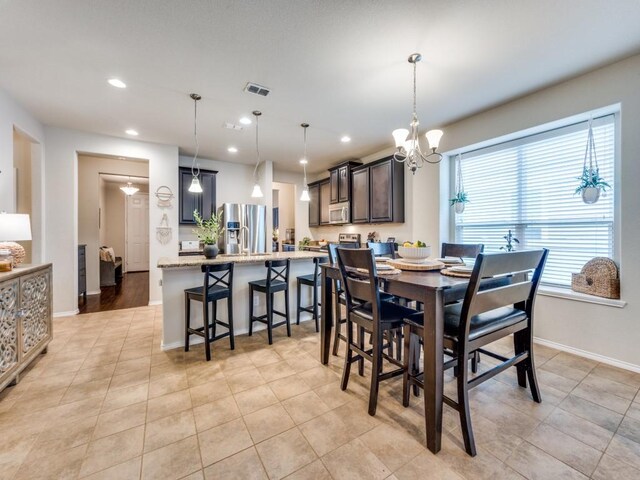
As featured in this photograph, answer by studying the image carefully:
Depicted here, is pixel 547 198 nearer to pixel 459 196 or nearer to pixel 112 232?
pixel 459 196

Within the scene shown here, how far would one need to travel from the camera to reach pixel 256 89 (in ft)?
9.27

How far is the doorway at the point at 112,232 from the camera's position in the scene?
5.07 metres

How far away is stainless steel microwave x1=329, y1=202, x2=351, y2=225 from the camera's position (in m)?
5.31

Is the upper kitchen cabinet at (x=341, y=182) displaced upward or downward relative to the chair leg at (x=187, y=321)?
upward

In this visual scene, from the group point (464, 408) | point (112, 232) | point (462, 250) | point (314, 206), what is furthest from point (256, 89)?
point (112, 232)

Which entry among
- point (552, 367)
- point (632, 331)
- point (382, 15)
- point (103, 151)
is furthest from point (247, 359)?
point (103, 151)

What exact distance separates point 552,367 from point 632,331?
723 millimetres

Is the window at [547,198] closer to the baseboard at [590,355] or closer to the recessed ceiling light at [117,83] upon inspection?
the baseboard at [590,355]

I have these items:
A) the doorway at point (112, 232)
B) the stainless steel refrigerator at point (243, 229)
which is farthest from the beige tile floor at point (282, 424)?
the doorway at point (112, 232)

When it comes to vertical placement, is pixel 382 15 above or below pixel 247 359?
above

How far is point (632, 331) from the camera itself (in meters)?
2.34

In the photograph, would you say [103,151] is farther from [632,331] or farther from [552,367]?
[632,331]

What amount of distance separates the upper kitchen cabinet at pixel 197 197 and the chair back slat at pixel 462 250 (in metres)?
4.31

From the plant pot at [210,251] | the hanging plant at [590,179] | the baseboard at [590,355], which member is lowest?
the baseboard at [590,355]
